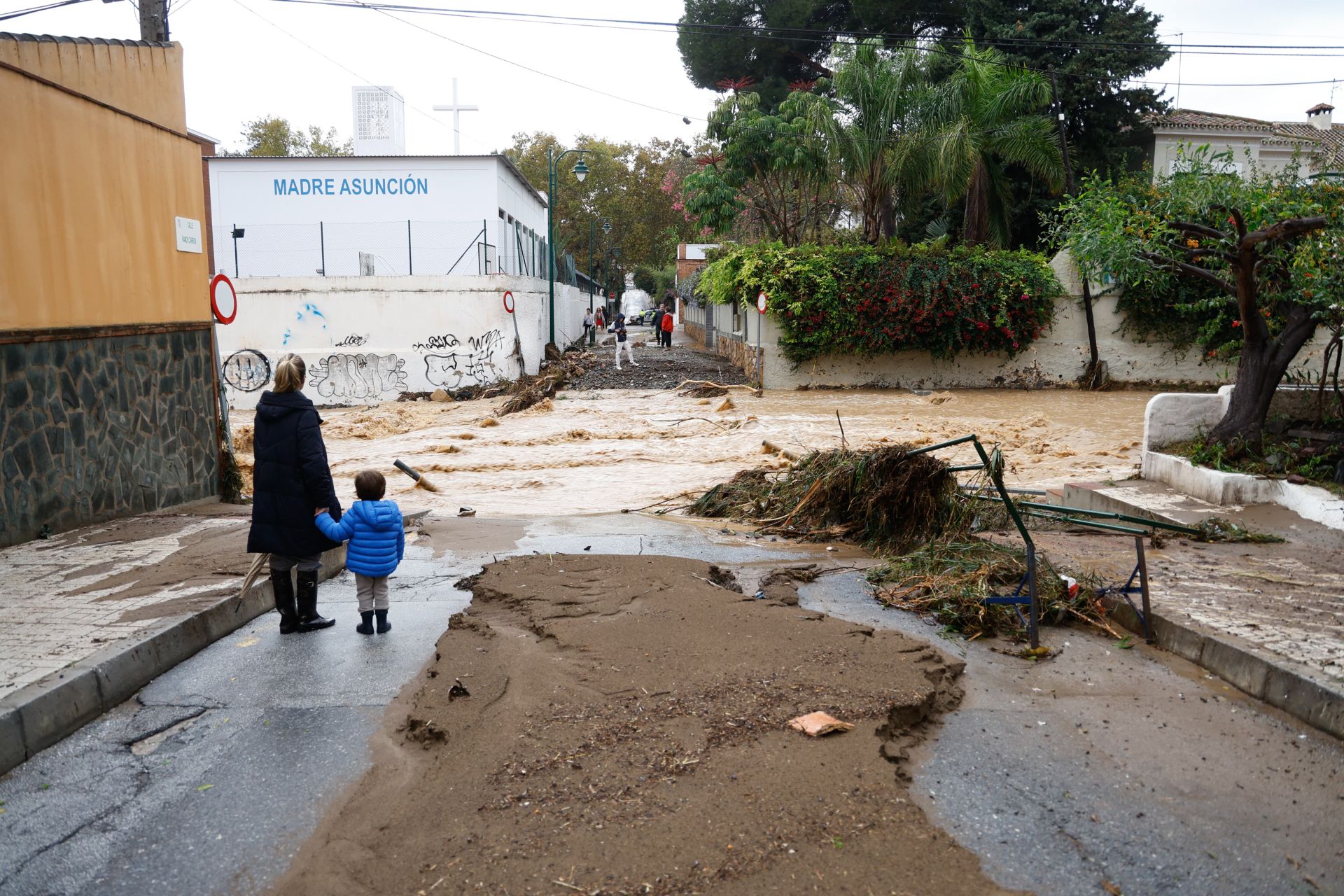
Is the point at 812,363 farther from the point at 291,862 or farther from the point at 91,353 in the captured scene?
the point at 291,862

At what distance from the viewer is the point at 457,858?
10.5 feet

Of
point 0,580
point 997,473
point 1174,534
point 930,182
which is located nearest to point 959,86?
point 930,182

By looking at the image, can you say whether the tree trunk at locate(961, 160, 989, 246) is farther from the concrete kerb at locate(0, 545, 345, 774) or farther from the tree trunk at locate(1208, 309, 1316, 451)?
the concrete kerb at locate(0, 545, 345, 774)

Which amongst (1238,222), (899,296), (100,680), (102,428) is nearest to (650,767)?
(100,680)

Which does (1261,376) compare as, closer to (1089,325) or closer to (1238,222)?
(1238,222)

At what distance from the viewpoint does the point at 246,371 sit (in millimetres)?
23375

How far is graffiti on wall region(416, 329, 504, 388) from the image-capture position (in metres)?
24.1

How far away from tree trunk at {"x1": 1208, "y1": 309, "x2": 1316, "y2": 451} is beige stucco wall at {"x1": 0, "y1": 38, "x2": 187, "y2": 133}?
11.4m

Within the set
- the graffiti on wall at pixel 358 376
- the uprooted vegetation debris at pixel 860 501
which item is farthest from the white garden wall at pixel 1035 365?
the uprooted vegetation debris at pixel 860 501

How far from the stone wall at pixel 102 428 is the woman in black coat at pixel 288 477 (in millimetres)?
3115

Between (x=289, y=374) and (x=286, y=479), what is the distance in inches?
24.7

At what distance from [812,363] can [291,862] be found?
22.7m

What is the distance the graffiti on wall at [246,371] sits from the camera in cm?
2291

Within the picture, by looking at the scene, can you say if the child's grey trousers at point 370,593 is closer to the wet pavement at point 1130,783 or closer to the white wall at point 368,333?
the wet pavement at point 1130,783
